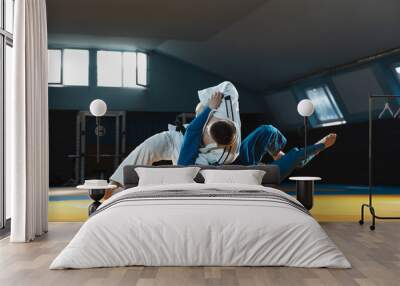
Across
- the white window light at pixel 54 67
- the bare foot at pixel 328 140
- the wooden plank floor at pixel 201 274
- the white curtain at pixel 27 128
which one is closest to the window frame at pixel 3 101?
the white curtain at pixel 27 128

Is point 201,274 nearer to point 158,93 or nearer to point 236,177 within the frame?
point 236,177

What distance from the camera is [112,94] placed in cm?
668

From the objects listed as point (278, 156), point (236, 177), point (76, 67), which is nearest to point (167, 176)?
point (236, 177)

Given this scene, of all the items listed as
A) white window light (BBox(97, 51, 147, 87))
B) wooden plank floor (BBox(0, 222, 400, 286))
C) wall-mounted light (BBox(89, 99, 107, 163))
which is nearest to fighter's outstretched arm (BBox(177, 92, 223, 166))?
white window light (BBox(97, 51, 147, 87))

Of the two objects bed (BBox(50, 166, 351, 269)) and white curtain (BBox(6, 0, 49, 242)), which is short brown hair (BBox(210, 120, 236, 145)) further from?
bed (BBox(50, 166, 351, 269))

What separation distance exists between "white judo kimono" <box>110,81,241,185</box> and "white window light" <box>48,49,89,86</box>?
1.15 metres

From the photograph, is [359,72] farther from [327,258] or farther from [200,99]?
[327,258]

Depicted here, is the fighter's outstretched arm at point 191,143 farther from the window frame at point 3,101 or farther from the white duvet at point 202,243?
the white duvet at point 202,243

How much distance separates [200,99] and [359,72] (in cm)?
218

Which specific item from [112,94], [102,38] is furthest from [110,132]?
[102,38]

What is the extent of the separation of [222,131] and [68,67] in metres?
2.18

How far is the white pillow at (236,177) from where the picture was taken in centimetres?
593

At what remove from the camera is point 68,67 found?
660cm

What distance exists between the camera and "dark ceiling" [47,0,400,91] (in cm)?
662
